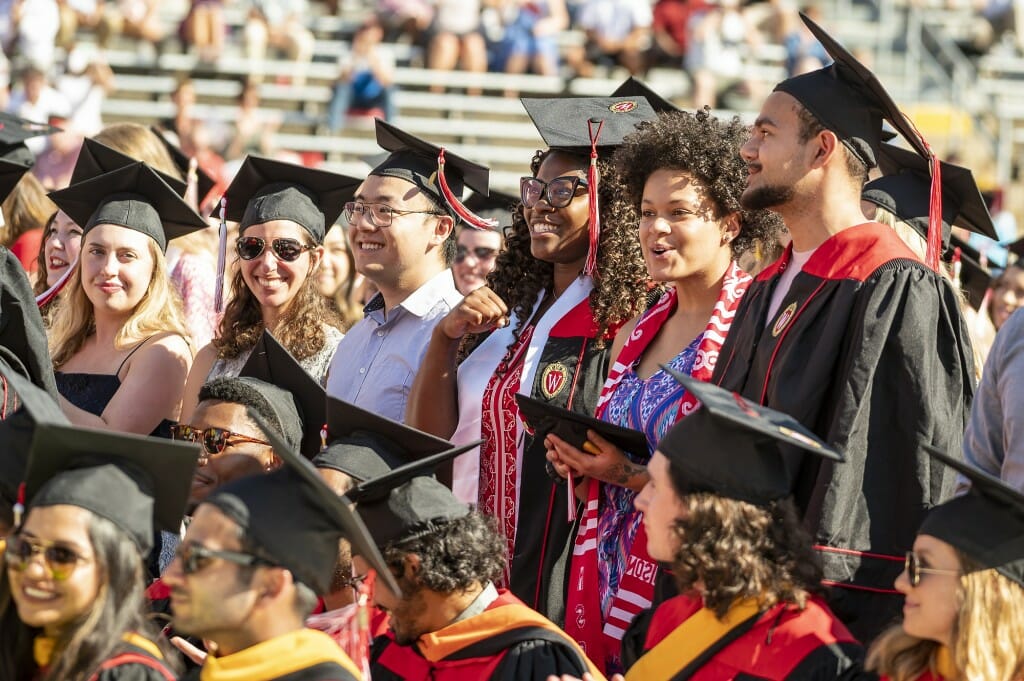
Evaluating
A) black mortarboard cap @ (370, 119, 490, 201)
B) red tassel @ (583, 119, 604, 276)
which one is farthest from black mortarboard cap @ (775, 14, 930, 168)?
black mortarboard cap @ (370, 119, 490, 201)

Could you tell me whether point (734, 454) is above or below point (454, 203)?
below

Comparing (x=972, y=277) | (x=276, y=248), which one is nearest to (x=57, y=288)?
(x=276, y=248)

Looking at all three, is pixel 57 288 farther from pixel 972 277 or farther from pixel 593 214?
pixel 972 277

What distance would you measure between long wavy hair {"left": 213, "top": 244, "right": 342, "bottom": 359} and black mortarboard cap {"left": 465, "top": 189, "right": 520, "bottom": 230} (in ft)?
6.13

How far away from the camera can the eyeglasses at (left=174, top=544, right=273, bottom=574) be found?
3.48 metres

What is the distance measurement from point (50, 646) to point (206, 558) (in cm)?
51

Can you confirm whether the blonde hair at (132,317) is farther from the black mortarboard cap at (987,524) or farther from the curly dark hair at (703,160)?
the black mortarboard cap at (987,524)

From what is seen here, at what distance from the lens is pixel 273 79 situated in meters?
16.8

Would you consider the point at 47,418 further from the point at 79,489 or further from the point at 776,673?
the point at 776,673

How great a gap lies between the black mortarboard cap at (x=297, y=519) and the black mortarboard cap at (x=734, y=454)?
790mm

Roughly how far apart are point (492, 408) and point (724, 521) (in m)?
1.74

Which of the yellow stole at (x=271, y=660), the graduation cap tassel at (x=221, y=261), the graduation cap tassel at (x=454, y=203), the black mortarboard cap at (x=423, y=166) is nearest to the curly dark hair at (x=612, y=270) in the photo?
the graduation cap tassel at (x=454, y=203)

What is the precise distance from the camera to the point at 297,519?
3561mm

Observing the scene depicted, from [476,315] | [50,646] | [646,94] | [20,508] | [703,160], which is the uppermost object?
[646,94]
